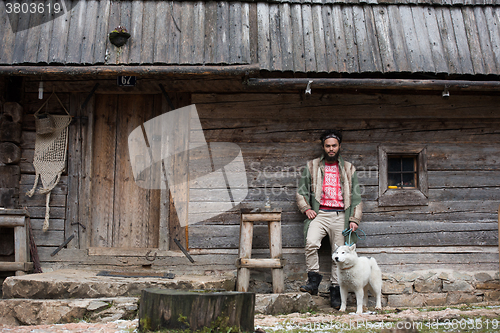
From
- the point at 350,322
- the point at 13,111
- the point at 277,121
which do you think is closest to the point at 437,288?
the point at 350,322

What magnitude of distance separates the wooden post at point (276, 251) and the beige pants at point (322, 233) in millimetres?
394

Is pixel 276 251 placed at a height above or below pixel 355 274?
above

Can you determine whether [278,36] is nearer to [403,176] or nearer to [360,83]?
[360,83]

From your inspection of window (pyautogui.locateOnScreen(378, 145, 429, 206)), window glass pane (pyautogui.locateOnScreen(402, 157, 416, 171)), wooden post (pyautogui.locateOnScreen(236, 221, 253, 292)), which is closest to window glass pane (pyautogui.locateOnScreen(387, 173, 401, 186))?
window (pyautogui.locateOnScreen(378, 145, 429, 206))

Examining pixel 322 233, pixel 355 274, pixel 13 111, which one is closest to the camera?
pixel 355 274

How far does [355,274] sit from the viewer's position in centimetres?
516

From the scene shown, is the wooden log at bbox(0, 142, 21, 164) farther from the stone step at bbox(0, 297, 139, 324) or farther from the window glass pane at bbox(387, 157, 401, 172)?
the window glass pane at bbox(387, 157, 401, 172)

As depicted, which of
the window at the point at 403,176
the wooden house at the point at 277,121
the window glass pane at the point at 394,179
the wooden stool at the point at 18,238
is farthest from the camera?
the window glass pane at the point at 394,179

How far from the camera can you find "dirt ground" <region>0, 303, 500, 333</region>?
4172mm

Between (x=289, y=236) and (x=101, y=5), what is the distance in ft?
13.2

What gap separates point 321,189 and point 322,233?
0.57 m

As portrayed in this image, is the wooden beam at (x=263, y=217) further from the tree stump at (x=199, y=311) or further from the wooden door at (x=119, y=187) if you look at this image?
the tree stump at (x=199, y=311)

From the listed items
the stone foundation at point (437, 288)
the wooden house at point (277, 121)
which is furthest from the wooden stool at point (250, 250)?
the stone foundation at point (437, 288)

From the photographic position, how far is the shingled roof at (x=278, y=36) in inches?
222
